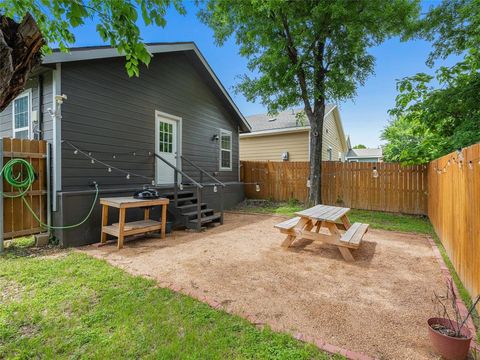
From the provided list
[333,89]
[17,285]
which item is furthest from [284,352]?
[333,89]

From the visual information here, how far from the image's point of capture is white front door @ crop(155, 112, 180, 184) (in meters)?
7.18

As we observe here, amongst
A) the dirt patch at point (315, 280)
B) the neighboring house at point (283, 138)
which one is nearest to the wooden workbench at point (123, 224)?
the dirt patch at point (315, 280)

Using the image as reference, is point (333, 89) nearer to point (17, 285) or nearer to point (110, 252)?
point (110, 252)

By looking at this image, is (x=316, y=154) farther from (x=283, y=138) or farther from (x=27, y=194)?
(x=27, y=194)

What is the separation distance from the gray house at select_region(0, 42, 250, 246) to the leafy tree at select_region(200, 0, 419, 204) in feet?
6.40

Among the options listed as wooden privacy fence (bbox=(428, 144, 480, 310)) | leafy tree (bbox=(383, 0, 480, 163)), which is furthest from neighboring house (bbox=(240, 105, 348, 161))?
wooden privacy fence (bbox=(428, 144, 480, 310))

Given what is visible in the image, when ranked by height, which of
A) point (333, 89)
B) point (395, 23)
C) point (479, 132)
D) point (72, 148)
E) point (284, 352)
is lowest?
point (284, 352)

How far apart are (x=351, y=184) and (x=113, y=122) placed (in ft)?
25.6

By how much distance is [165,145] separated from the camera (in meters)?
7.55

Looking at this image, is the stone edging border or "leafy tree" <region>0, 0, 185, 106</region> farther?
"leafy tree" <region>0, 0, 185, 106</region>

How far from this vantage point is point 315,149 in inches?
360

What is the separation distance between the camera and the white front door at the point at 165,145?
7184mm

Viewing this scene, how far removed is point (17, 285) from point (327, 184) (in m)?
8.96

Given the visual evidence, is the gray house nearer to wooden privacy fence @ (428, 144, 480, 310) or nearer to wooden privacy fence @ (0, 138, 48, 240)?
wooden privacy fence @ (0, 138, 48, 240)
